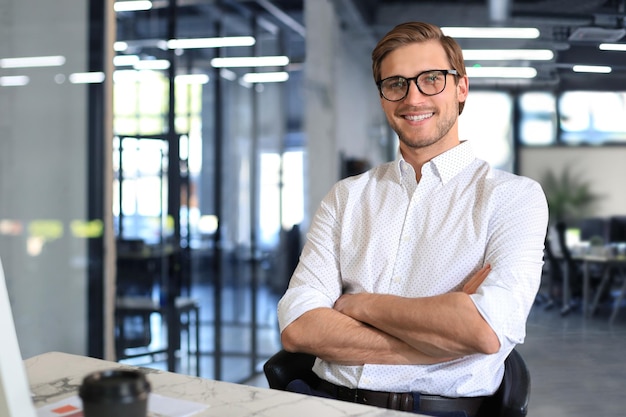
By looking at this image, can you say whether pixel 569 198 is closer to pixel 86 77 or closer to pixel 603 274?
pixel 603 274

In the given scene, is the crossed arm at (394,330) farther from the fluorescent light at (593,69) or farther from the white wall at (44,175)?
the white wall at (44,175)

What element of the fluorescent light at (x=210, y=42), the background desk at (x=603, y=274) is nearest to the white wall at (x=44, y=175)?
the fluorescent light at (x=210, y=42)

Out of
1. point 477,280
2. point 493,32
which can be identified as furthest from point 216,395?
point 493,32

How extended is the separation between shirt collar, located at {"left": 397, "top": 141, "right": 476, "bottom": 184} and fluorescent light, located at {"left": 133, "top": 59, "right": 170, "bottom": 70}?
8.80ft

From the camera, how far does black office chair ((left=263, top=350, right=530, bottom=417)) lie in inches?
66.7

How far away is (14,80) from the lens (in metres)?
3.34

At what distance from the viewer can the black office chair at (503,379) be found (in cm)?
169

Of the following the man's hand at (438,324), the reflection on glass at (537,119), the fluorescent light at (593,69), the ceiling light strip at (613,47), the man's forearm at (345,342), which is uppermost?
the ceiling light strip at (613,47)

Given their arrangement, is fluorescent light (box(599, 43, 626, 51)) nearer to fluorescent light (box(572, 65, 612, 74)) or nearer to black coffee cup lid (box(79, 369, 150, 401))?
fluorescent light (box(572, 65, 612, 74))

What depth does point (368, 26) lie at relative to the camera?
3.56m

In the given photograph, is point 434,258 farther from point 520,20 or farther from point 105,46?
point 105,46

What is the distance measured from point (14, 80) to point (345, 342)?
7.86 feet

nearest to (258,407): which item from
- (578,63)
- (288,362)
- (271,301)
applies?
(288,362)

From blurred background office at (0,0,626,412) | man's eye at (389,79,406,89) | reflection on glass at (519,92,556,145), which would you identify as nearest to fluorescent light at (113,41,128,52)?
blurred background office at (0,0,626,412)
